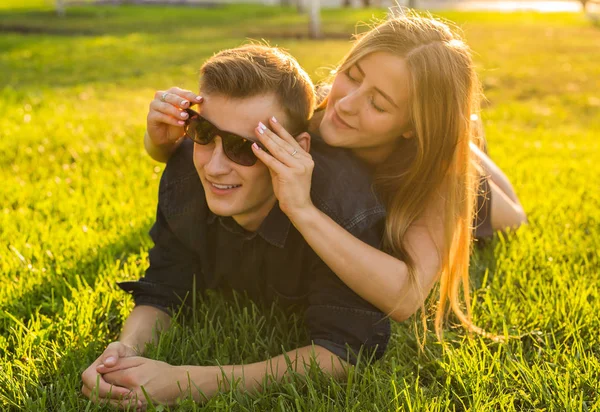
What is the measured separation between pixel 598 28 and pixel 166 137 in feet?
64.8

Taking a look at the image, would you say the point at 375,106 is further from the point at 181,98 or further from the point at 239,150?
the point at 181,98

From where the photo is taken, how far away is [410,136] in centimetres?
314

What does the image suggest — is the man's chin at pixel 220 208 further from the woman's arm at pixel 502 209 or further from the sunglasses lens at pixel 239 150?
the woman's arm at pixel 502 209

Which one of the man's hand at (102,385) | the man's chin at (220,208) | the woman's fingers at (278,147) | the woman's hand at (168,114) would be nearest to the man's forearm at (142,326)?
the man's hand at (102,385)

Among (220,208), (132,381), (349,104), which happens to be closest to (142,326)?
(132,381)

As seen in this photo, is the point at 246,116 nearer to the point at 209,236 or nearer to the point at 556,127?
the point at 209,236

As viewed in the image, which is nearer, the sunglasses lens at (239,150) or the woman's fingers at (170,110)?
the sunglasses lens at (239,150)

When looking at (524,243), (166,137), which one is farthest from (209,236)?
(524,243)

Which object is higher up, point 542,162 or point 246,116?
point 246,116

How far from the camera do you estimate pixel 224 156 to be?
2.62 m

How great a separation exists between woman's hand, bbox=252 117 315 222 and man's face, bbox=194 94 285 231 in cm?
9

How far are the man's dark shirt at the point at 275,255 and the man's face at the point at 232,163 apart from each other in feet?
0.60

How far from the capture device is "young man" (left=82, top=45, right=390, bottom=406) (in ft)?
8.50

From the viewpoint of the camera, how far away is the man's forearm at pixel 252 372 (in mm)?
2570
